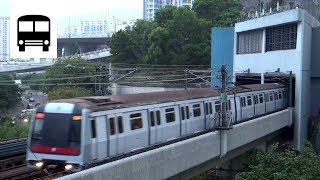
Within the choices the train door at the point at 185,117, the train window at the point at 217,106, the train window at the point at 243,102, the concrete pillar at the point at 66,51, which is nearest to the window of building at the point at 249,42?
the train window at the point at 243,102

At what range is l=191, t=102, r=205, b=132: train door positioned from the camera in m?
16.7

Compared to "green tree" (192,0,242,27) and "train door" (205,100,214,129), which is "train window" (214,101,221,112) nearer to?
"train door" (205,100,214,129)

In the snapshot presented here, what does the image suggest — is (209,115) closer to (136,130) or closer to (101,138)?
(136,130)

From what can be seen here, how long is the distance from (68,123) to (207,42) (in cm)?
3482

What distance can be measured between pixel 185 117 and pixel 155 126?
217 centimetres

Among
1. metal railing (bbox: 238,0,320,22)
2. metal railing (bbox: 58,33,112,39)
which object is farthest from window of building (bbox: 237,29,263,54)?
metal railing (bbox: 58,33,112,39)

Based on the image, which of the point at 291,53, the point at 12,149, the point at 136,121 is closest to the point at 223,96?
the point at 136,121

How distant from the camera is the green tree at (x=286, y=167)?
15.7 metres

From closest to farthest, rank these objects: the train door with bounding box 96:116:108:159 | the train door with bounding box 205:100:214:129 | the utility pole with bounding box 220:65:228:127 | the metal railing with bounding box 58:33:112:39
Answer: the train door with bounding box 96:116:108:159 < the utility pole with bounding box 220:65:228:127 < the train door with bounding box 205:100:214:129 < the metal railing with bounding box 58:33:112:39

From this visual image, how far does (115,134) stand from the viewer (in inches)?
485

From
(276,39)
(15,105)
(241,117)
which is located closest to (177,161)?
(241,117)

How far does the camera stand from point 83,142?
36.7ft

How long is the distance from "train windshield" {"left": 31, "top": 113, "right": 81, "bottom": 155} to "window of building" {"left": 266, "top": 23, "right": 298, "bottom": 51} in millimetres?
18533

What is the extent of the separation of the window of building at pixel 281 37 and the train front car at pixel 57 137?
1846cm
